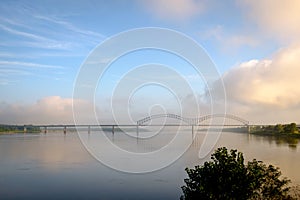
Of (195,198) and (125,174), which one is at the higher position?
(195,198)

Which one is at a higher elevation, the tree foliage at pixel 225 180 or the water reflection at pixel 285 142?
the tree foliage at pixel 225 180

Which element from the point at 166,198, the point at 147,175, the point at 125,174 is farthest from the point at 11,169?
the point at 166,198

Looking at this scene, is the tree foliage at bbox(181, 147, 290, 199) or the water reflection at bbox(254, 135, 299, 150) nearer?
the tree foliage at bbox(181, 147, 290, 199)

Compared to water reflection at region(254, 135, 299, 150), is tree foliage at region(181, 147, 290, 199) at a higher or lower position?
higher

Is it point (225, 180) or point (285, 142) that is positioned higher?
point (225, 180)

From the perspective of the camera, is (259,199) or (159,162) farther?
(159,162)

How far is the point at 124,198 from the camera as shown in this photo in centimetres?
1293

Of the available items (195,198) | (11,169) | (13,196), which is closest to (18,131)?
(11,169)

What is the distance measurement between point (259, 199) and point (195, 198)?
215 centimetres

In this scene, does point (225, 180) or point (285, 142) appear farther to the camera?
point (285, 142)

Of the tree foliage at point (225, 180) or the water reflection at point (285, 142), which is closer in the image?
the tree foliage at point (225, 180)

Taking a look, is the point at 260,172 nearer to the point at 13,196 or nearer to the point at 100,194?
the point at 100,194

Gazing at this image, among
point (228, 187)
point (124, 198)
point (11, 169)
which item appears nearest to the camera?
point (228, 187)

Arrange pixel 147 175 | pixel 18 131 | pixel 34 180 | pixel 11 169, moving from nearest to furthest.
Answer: pixel 34 180
pixel 147 175
pixel 11 169
pixel 18 131
